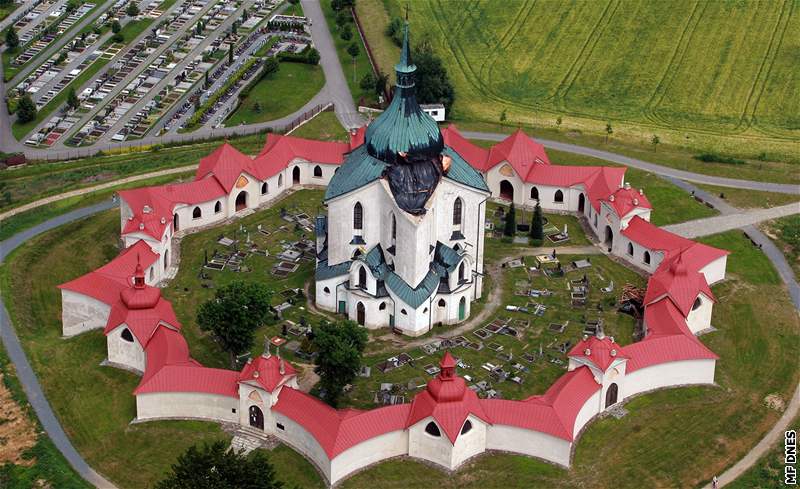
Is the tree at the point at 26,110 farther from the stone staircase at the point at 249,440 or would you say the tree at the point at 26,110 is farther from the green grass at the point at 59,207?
the stone staircase at the point at 249,440

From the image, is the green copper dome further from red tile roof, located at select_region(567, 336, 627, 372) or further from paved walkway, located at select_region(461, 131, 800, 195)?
paved walkway, located at select_region(461, 131, 800, 195)

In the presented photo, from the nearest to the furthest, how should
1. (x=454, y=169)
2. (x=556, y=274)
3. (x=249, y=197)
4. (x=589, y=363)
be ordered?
(x=589, y=363), (x=454, y=169), (x=556, y=274), (x=249, y=197)

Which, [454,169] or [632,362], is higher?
[454,169]

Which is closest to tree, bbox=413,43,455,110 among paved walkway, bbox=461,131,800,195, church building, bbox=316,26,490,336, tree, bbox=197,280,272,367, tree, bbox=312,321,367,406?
paved walkway, bbox=461,131,800,195

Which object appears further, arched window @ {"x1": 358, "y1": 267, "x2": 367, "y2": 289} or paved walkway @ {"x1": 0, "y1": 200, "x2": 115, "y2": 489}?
arched window @ {"x1": 358, "y1": 267, "x2": 367, "y2": 289}

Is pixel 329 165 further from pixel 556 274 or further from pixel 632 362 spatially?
pixel 632 362

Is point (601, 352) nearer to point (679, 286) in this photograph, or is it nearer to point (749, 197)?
point (679, 286)

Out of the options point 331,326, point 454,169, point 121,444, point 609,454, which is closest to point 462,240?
point 454,169

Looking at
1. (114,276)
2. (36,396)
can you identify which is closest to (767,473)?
(36,396)
